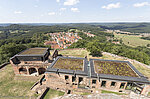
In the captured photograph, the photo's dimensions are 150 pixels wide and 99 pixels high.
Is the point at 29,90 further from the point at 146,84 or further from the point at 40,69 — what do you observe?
the point at 146,84

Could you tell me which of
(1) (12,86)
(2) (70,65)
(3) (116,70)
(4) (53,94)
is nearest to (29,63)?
(1) (12,86)

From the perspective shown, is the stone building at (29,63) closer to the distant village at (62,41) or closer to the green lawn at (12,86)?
the green lawn at (12,86)

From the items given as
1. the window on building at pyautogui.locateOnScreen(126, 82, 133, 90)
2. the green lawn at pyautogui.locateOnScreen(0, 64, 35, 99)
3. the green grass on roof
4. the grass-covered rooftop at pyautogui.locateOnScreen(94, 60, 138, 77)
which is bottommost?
the green lawn at pyautogui.locateOnScreen(0, 64, 35, 99)

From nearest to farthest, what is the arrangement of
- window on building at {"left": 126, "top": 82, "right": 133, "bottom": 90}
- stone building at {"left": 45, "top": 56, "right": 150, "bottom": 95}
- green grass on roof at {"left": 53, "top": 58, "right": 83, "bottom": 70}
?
stone building at {"left": 45, "top": 56, "right": 150, "bottom": 95} < window on building at {"left": 126, "top": 82, "right": 133, "bottom": 90} < green grass on roof at {"left": 53, "top": 58, "right": 83, "bottom": 70}

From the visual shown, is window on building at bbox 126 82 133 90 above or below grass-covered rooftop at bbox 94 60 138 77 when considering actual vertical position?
below

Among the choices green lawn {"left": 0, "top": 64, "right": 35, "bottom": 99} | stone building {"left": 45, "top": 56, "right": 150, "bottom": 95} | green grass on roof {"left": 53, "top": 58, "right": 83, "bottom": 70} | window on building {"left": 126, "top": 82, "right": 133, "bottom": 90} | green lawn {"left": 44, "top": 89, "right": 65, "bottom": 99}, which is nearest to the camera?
stone building {"left": 45, "top": 56, "right": 150, "bottom": 95}

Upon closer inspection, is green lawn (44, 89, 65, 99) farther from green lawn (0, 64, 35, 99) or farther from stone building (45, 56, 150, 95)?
green lawn (0, 64, 35, 99)

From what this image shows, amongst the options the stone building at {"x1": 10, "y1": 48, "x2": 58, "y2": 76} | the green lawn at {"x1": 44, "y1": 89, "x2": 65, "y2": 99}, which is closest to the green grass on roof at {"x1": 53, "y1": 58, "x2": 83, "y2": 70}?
the stone building at {"x1": 10, "y1": 48, "x2": 58, "y2": 76}

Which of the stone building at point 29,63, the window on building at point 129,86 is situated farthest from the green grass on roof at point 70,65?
the window on building at point 129,86

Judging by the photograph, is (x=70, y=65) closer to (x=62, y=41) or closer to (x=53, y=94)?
(x=53, y=94)
